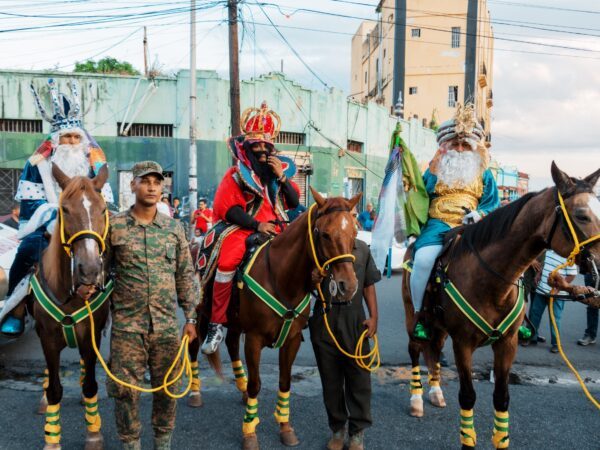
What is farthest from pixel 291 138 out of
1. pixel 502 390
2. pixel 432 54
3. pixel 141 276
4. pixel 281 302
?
pixel 432 54

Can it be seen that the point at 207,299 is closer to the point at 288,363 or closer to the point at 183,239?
the point at 288,363

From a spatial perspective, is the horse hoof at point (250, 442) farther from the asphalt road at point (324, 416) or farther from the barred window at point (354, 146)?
the barred window at point (354, 146)

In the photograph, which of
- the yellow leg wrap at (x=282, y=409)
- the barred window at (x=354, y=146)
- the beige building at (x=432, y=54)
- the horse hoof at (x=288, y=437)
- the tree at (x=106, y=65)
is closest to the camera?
the horse hoof at (x=288, y=437)

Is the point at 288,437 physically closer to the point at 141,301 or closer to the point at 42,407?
the point at 141,301

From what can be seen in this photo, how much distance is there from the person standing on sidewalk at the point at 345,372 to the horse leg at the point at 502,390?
3.34 feet

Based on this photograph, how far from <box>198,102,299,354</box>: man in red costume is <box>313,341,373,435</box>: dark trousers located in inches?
40.3

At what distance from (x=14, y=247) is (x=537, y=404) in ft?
25.8

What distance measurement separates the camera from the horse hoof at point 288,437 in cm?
460

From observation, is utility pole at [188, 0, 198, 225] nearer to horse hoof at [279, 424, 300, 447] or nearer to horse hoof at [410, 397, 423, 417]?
horse hoof at [410, 397, 423, 417]

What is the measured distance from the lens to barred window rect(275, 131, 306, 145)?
79.1 feet

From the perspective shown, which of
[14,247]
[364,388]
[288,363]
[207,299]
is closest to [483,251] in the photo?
[364,388]

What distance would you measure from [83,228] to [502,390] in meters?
3.42

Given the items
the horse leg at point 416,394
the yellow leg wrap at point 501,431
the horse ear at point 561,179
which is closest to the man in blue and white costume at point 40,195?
the horse leg at point 416,394

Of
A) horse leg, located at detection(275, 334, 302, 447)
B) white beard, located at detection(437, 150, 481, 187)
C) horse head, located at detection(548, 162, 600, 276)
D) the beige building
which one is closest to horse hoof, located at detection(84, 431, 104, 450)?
horse leg, located at detection(275, 334, 302, 447)
